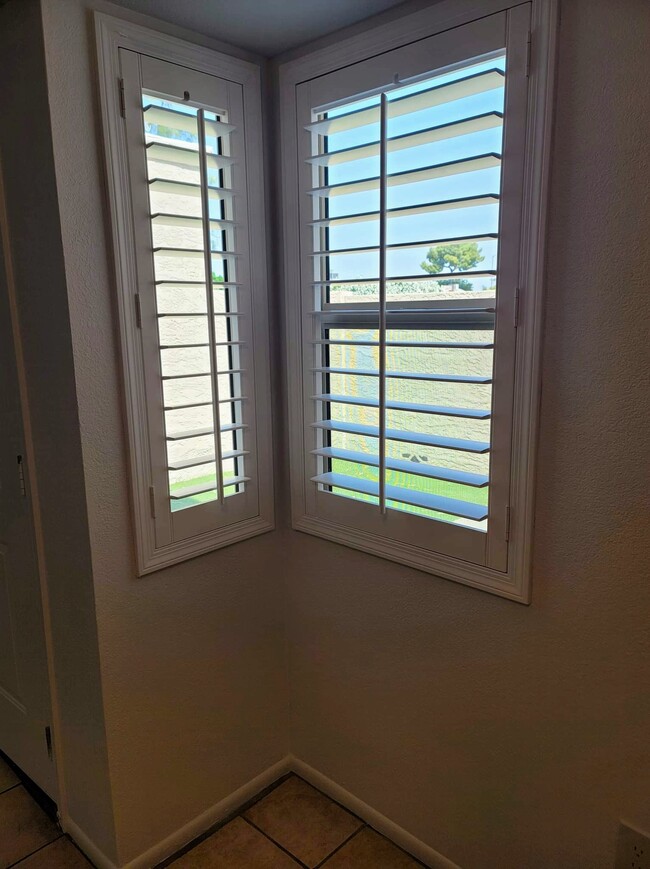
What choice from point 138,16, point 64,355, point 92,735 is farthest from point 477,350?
point 92,735

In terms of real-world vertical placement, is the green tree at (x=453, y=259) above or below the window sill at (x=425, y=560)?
above

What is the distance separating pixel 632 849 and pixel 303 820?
990 mm

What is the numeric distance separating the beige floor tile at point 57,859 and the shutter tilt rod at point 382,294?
1338mm

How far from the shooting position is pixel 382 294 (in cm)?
154

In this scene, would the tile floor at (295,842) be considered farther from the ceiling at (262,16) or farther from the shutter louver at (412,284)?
the ceiling at (262,16)

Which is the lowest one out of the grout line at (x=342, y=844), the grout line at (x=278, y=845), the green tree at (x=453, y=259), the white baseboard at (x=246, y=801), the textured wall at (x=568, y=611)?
the grout line at (x=278, y=845)

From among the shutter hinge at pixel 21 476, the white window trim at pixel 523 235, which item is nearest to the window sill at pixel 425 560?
the white window trim at pixel 523 235

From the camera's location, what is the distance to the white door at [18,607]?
173cm

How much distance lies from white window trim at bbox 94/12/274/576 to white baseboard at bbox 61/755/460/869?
2.74 feet

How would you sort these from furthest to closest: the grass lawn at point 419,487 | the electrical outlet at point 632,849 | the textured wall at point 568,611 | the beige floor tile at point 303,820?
the beige floor tile at point 303,820 < the grass lawn at point 419,487 < the electrical outlet at point 632,849 < the textured wall at point 568,611

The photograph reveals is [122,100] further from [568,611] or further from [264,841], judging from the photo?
[264,841]

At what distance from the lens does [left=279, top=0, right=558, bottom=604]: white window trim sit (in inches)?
49.8

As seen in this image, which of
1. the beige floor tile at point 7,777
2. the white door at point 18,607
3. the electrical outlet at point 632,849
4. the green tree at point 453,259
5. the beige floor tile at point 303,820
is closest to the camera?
the electrical outlet at point 632,849

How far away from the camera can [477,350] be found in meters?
1.45
